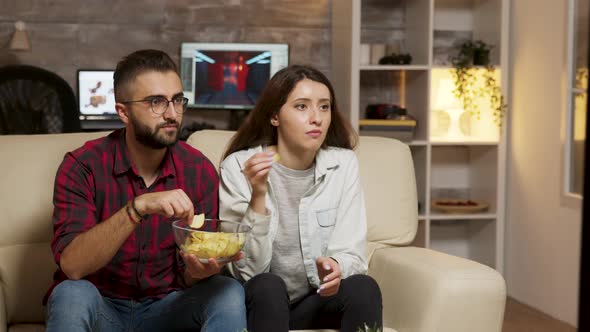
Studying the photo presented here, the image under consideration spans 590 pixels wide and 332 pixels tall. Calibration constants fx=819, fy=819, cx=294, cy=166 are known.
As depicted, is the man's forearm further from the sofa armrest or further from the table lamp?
the table lamp

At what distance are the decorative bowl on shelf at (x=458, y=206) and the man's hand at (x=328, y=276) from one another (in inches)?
93.8

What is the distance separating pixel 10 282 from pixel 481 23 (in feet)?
10.2

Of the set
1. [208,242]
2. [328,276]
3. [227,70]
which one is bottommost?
[328,276]

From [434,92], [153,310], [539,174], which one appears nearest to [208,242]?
[153,310]

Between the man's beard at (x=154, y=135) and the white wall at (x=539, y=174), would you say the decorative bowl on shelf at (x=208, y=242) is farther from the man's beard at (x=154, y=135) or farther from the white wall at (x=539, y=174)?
the white wall at (x=539, y=174)

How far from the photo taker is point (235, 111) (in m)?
4.81

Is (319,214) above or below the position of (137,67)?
below

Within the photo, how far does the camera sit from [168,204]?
1.79m

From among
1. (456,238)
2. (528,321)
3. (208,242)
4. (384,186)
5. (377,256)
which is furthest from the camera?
(456,238)

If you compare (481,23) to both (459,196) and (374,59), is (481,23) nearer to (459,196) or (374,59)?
(374,59)

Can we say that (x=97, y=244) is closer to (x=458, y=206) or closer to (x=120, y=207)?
(x=120, y=207)

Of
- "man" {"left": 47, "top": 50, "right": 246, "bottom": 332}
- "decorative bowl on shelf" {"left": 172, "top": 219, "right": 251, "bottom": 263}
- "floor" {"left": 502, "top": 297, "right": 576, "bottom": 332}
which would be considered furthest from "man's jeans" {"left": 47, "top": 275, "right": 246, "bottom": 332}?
"floor" {"left": 502, "top": 297, "right": 576, "bottom": 332}

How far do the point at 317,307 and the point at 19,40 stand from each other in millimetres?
3114

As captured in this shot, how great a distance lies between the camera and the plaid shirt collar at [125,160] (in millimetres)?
2080
